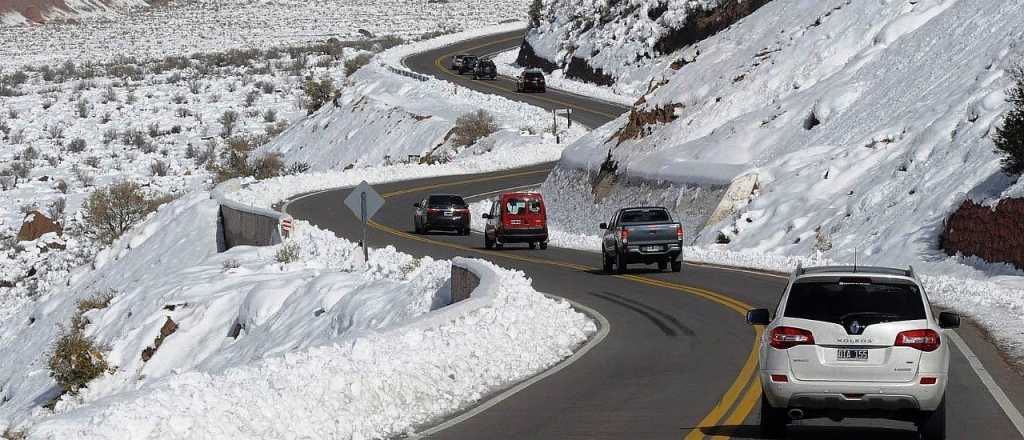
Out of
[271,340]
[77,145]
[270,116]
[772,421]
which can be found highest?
[270,116]

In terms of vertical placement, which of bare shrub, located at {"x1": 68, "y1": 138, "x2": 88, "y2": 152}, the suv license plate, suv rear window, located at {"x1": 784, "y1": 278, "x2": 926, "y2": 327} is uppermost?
bare shrub, located at {"x1": 68, "y1": 138, "x2": 88, "y2": 152}

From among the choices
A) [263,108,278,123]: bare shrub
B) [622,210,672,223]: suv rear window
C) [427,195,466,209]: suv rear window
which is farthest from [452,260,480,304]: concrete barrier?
[263,108,278,123]: bare shrub

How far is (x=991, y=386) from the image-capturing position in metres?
15.8

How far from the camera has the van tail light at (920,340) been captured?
11883mm

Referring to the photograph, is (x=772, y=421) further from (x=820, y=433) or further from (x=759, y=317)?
(x=759, y=317)

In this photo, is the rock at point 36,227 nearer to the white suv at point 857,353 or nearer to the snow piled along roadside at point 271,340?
the snow piled along roadside at point 271,340

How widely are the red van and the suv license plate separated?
2966cm

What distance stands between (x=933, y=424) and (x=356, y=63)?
114 m

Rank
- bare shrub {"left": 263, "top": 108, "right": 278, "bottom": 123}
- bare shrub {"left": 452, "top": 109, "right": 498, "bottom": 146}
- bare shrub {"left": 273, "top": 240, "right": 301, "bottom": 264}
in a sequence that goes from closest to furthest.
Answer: bare shrub {"left": 273, "top": 240, "right": 301, "bottom": 264}
bare shrub {"left": 452, "top": 109, "right": 498, "bottom": 146}
bare shrub {"left": 263, "top": 108, "right": 278, "bottom": 123}

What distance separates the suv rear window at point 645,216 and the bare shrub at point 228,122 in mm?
71215

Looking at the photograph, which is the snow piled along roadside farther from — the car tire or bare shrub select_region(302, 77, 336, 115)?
bare shrub select_region(302, 77, 336, 115)

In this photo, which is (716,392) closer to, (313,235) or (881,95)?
(313,235)

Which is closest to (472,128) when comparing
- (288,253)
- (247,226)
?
(247,226)

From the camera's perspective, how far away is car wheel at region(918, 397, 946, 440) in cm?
1198
